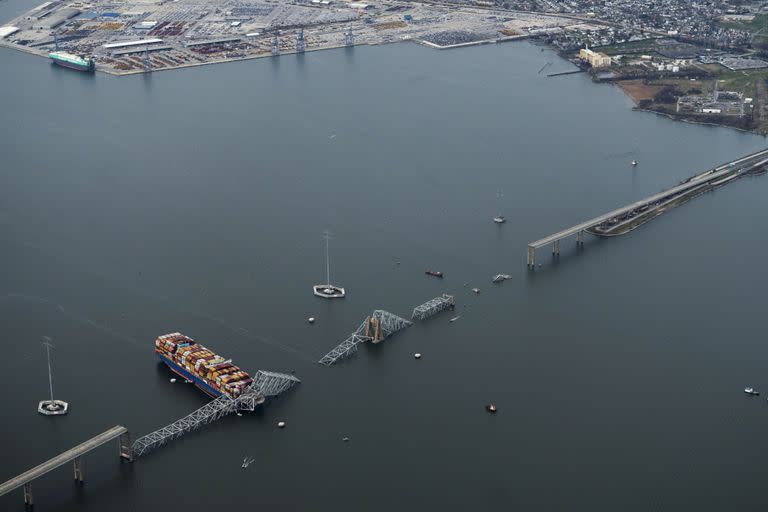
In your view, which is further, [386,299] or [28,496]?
[386,299]

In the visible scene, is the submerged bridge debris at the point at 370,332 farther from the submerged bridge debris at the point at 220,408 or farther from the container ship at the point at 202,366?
the container ship at the point at 202,366

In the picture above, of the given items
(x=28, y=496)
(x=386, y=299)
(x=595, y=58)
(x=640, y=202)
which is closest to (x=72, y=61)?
(x=595, y=58)

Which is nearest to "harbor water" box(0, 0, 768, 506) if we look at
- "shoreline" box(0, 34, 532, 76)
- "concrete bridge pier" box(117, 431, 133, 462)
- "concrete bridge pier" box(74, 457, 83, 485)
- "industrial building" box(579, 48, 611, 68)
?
"concrete bridge pier" box(117, 431, 133, 462)

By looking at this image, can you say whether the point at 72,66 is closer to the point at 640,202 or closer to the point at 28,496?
the point at 640,202

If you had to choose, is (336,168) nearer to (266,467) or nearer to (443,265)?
(443,265)

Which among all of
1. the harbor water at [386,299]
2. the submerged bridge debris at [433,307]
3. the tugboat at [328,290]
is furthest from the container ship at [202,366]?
the submerged bridge debris at [433,307]

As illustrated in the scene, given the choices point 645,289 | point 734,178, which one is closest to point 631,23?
point 734,178

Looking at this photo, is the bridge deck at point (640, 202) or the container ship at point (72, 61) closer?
the bridge deck at point (640, 202)

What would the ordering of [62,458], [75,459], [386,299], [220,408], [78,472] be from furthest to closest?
[386,299], [220,408], [78,472], [75,459], [62,458]
